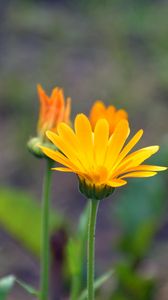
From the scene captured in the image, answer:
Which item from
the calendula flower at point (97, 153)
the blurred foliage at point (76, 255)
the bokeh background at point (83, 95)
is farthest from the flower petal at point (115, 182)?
the bokeh background at point (83, 95)

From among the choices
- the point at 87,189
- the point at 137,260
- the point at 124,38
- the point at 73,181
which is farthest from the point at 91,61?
the point at 87,189

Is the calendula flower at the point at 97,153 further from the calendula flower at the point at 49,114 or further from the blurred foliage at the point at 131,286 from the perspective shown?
the blurred foliage at the point at 131,286

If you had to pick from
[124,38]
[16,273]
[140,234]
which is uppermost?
[124,38]

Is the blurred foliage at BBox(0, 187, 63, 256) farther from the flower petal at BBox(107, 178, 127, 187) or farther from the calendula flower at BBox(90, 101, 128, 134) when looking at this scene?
the flower petal at BBox(107, 178, 127, 187)

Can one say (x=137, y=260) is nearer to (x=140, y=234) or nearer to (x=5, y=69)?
(x=140, y=234)

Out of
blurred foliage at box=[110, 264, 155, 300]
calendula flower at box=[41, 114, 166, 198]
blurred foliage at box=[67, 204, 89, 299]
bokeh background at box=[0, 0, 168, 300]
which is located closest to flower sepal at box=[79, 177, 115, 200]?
calendula flower at box=[41, 114, 166, 198]

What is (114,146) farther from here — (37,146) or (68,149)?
(37,146)

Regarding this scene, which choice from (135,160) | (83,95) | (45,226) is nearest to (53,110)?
(45,226)
